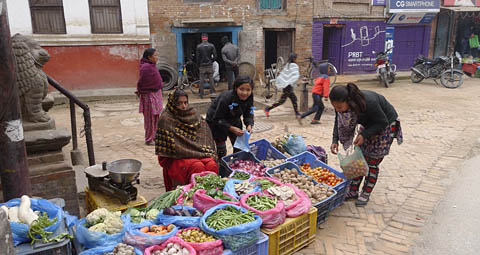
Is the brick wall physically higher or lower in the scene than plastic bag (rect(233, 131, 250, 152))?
higher

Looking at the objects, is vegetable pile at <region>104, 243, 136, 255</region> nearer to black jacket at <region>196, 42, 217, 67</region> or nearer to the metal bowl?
the metal bowl

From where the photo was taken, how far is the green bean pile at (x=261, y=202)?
340cm

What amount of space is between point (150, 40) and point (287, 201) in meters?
10.7

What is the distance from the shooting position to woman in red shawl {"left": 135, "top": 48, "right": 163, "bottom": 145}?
6.58 metres

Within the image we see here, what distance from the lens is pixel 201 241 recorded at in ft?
9.87

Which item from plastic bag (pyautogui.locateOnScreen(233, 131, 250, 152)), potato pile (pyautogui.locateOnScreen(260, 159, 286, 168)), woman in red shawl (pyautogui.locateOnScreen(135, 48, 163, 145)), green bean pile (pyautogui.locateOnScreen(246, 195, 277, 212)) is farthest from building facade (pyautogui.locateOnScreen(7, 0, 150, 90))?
Answer: green bean pile (pyautogui.locateOnScreen(246, 195, 277, 212))

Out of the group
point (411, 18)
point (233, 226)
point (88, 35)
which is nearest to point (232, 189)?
point (233, 226)

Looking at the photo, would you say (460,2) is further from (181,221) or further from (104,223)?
(104,223)

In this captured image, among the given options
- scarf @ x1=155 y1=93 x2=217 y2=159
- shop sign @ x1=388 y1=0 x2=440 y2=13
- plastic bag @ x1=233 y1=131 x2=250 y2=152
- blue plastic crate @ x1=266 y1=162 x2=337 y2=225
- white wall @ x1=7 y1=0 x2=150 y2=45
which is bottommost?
blue plastic crate @ x1=266 y1=162 x2=337 y2=225

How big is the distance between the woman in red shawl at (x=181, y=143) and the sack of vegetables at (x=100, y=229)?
122 cm

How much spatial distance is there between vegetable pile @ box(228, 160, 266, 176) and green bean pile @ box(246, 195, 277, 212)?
3.16ft

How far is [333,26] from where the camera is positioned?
52.2 ft

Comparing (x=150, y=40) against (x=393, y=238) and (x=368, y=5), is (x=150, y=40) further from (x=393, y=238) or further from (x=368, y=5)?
(x=393, y=238)

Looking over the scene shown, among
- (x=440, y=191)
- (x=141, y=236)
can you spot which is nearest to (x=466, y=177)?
(x=440, y=191)
